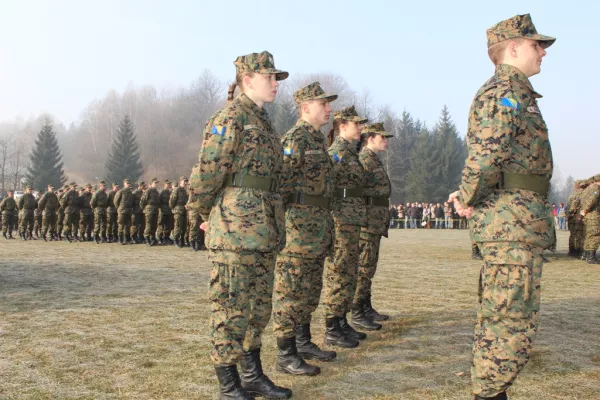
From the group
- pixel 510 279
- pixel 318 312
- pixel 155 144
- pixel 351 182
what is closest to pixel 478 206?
pixel 510 279

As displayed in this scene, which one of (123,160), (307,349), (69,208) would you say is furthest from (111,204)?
(123,160)

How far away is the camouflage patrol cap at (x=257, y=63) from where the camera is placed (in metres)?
3.79

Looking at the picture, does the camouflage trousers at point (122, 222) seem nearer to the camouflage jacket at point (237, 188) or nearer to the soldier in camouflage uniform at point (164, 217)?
the soldier in camouflage uniform at point (164, 217)

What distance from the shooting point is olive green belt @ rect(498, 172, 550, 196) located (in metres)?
3.10

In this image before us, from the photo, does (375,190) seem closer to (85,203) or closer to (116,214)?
(116,214)

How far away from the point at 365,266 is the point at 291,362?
1964mm

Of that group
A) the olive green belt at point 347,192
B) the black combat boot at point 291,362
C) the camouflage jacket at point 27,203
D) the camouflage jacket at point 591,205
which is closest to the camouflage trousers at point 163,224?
the camouflage jacket at point 27,203

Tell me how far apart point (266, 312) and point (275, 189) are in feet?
2.75

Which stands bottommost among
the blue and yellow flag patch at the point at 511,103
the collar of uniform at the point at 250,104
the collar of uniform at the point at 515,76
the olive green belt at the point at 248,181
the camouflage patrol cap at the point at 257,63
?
the olive green belt at the point at 248,181

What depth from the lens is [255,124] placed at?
3.68m

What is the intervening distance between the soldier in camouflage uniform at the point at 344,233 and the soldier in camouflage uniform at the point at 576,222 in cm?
1055

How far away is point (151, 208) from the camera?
16109mm

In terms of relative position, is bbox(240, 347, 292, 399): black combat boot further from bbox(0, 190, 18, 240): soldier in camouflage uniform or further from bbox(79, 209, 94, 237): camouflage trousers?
bbox(0, 190, 18, 240): soldier in camouflage uniform

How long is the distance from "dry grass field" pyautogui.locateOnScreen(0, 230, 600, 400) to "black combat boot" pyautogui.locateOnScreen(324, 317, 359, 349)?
5.7 inches
